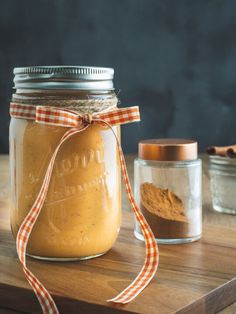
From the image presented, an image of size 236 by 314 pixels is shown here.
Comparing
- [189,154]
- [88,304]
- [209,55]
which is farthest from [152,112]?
[88,304]

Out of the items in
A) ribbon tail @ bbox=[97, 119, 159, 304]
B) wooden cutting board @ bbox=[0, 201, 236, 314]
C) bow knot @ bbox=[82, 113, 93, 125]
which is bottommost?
wooden cutting board @ bbox=[0, 201, 236, 314]

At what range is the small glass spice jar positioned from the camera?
3.17ft

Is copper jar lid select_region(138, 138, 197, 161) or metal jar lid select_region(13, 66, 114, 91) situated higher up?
metal jar lid select_region(13, 66, 114, 91)

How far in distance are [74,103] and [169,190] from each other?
0.25 meters

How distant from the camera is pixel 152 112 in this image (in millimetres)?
2684

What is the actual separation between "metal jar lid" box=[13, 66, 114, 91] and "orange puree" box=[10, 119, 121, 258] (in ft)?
0.18

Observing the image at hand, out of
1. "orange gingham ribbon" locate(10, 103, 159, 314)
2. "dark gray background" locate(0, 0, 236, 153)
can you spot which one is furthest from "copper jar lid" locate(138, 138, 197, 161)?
"dark gray background" locate(0, 0, 236, 153)

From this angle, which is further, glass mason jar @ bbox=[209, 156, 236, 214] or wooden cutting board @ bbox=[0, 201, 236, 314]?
glass mason jar @ bbox=[209, 156, 236, 214]

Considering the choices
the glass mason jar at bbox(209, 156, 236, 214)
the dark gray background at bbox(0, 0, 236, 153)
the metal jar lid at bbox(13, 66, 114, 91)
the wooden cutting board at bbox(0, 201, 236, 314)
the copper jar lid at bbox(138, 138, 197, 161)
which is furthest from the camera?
the dark gray background at bbox(0, 0, 236, 153)

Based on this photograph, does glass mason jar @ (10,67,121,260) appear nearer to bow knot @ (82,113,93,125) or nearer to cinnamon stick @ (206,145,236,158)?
bow knot @ (82,113,93,125)

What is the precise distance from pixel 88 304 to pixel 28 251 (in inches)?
8.4

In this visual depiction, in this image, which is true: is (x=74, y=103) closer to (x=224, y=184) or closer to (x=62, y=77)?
(x=62, y=77)

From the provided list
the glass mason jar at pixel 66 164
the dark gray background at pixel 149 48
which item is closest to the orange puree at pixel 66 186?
the glass mason jar at pixel 66 164

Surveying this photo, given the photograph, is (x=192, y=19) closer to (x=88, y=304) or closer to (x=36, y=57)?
(x=36, y=57)
